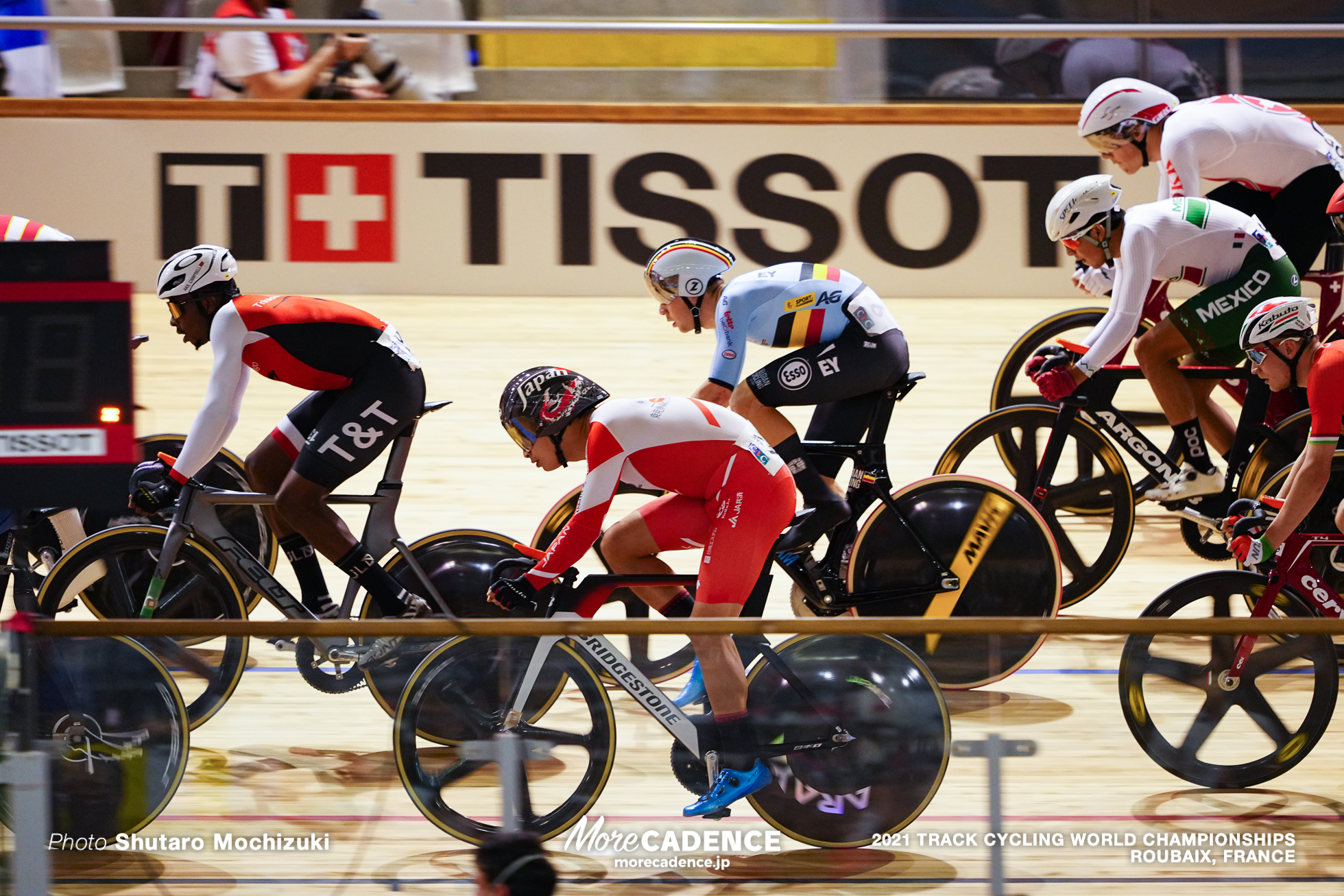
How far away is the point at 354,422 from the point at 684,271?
119 centimetres

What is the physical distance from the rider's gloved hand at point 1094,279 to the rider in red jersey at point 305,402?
2643 millimetres

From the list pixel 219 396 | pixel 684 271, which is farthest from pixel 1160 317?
pixel 219 396

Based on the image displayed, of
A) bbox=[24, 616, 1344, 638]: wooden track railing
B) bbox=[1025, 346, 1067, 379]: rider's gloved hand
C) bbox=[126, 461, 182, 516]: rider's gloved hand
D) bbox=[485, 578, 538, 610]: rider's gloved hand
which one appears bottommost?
bbox=[485, 578, 538, 610]: rider's gloved hand

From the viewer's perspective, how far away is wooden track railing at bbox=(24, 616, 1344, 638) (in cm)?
320

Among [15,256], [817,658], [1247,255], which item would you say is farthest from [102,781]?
[1247,255]

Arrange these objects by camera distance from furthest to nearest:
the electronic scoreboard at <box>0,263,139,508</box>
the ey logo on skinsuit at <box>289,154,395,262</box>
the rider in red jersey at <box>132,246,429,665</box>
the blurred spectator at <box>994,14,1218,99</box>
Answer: the ey logo on skinsuit at <box>289,154,395,262</box> < the blurred spectator at <box>994,14,1218,99</box> < the rider in red jersey at <box>132,246,429,665</box> < the electronic scoreboard at <box>0,263,139,508</box>

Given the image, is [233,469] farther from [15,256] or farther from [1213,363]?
[1213,363]

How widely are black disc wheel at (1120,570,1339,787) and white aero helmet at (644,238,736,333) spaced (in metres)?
2.17

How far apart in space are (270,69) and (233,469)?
3907 millimetres

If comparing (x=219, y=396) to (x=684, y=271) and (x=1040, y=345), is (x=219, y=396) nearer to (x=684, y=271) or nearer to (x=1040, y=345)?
(x=684, y=271)

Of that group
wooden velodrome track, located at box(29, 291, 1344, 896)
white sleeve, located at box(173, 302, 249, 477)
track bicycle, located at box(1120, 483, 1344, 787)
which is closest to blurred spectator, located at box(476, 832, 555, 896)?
wooden velodrome track, located at box(29, 291, 1344, 896)

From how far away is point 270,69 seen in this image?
28.4ft

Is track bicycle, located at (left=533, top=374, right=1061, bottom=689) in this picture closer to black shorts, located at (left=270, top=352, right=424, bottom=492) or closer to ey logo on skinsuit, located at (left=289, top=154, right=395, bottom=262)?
black shorts, located at (left=270, top=352, right=424, bottom=492)

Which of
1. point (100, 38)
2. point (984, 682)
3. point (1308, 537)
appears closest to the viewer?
point (984, 682)
